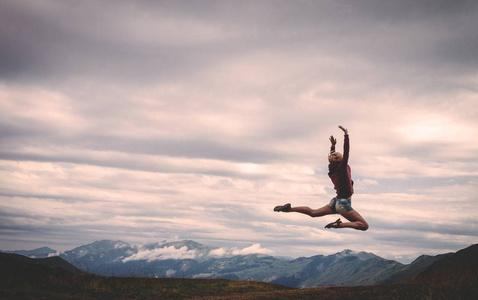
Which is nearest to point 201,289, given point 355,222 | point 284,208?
point 284,208

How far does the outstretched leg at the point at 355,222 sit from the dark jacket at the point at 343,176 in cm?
63

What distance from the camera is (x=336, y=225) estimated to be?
11.7m

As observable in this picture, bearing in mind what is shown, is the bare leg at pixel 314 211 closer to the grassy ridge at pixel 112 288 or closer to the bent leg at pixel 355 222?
the bent leg at pixel 355 222

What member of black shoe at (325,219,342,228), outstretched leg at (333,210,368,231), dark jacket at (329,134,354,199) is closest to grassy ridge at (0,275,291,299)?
black shoe at (325,219,342,228)

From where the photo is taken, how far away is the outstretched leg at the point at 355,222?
11.5 meters

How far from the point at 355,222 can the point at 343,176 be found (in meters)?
1.58

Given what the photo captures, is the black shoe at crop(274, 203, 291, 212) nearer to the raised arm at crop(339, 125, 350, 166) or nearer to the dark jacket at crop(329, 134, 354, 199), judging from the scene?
the dark jacket at crop(329, 134, 354, 199)

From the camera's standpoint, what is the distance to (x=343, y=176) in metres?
11.9

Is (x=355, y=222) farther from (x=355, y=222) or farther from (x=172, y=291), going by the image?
(x=172, y=291)

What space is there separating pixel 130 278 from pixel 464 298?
19.7 metres

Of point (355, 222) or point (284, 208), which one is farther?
point (284, 208)

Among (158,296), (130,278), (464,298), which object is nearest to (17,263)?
(130,278)

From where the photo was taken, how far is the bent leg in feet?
37.6

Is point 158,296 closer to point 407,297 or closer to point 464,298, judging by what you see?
point 407,297
